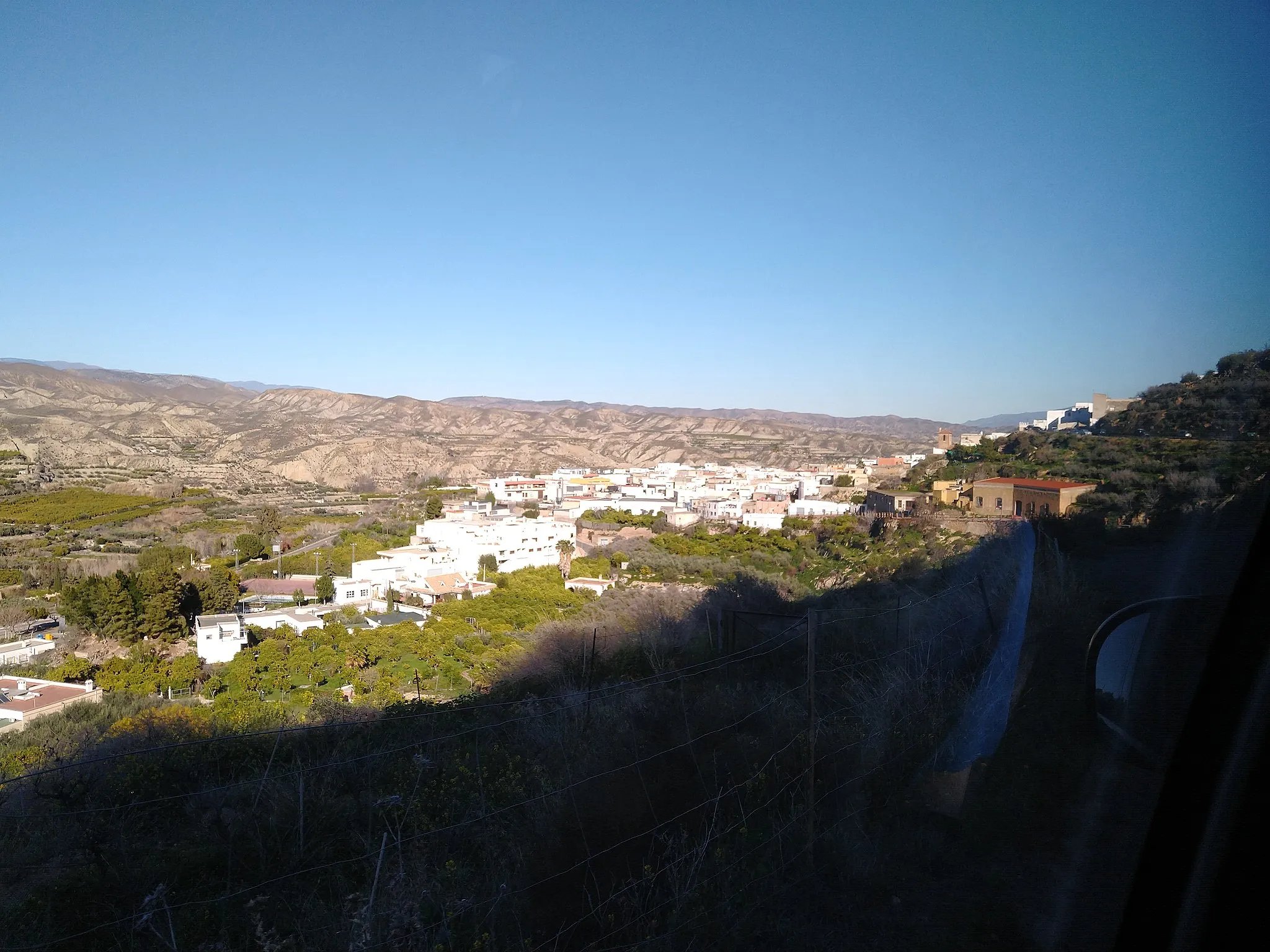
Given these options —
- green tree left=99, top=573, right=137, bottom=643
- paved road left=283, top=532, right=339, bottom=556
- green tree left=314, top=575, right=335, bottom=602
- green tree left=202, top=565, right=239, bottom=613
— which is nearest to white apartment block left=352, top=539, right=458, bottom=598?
green tree left=314, top=575, right=335, bottom=602

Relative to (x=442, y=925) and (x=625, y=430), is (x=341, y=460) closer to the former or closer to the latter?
(x=625, y=430)

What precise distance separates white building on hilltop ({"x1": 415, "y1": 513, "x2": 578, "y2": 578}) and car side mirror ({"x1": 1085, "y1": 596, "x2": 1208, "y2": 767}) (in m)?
24.3

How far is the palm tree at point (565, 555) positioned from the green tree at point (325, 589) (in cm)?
659

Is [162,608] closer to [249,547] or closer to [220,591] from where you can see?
[220,591]

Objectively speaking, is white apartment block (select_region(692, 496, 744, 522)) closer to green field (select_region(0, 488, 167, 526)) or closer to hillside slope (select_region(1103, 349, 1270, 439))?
green field (select_region(0, 488, 167, 526))

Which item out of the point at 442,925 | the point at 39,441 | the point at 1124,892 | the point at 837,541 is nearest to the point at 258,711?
the point at 442,925

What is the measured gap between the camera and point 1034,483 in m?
7.35

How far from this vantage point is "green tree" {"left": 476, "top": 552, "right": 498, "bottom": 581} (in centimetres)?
2667

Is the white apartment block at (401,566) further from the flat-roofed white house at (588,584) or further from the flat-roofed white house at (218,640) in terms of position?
the flat-roofed white house at (218,640)

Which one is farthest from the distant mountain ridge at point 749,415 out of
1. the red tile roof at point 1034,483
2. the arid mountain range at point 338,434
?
the red tile roof at point 1034,483

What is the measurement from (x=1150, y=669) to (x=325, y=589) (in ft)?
69.4

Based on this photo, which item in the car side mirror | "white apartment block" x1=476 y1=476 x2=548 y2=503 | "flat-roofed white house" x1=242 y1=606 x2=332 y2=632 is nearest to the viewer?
the car side mirror

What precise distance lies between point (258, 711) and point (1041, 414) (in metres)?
12.0

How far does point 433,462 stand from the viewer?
63969 millimetres
